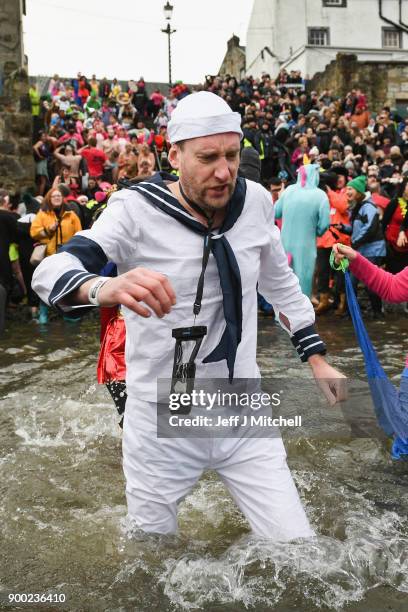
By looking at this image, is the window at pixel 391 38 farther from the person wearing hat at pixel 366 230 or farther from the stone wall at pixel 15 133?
the person wearing hat at pixel 366 230

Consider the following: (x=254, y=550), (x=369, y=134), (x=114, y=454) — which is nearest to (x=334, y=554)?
(x=254, y=550)

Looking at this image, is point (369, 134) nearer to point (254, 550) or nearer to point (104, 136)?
point (104, 136)

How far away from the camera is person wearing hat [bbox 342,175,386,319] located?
1088cm

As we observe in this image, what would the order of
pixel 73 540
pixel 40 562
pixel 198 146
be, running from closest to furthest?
pixel 198 146 < pixel 40 562 < pixel 73 540

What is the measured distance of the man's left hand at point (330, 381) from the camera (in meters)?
3.19

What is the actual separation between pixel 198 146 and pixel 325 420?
3.69m

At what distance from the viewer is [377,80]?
29.5m

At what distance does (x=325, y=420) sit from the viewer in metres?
6.02

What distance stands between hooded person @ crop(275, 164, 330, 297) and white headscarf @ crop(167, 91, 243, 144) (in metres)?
6.38

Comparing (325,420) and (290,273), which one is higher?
(290,273)

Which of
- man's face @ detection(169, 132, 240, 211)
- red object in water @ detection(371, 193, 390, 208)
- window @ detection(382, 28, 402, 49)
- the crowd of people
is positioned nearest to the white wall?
window @ detection(382, 28, 402, 49)

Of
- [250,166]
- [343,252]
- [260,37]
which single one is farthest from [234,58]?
[343,252]

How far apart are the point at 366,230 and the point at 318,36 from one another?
32.0 metres

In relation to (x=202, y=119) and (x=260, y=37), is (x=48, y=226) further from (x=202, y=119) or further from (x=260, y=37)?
(x=260, y=37)
